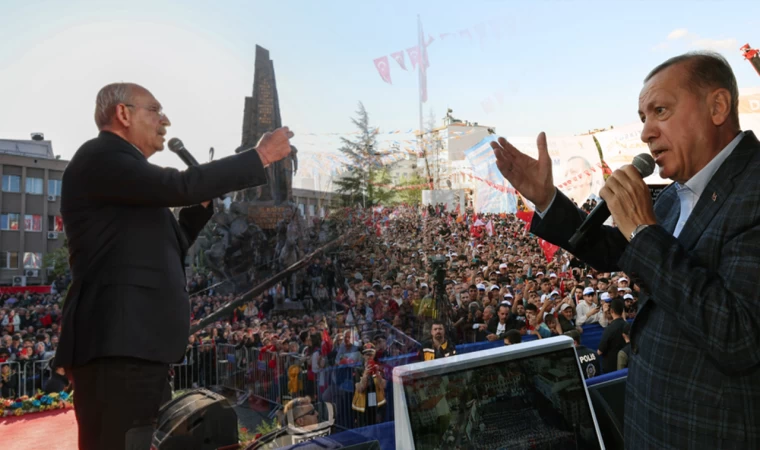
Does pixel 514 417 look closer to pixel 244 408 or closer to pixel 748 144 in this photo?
pixel 748 144

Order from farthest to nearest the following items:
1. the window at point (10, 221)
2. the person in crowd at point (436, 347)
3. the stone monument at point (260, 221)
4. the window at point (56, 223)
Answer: the person in crowd at point (436, 347), the window at point (10, 221), the stone monument at point (260, 221), the window at point (56, 223)

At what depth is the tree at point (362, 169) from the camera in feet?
7.47

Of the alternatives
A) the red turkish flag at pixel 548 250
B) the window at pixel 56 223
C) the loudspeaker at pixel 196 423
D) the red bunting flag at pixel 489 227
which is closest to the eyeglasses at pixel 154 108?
the window at pixel 56 223

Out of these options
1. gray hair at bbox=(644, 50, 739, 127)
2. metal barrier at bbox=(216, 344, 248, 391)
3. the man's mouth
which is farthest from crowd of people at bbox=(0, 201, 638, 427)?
gray hair at bbox=(644, 50, 739, 127)

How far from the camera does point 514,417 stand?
1.22 metres

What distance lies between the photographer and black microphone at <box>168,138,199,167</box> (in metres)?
1.38

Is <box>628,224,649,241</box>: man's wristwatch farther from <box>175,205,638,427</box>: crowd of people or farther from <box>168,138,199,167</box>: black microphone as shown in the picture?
<box>175,205,638,427</box>: crowd of people

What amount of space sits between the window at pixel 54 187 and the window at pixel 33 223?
0.73ft

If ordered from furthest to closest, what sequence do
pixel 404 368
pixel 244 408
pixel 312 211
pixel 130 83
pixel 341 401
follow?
pixel 341 401, pixel 312 211, pixel 244 408, pixel 130 83, pixel 404 368

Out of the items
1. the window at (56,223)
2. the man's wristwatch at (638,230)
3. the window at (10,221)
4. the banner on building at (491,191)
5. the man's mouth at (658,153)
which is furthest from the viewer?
the banner on building at (491,191)

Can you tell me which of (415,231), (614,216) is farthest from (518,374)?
(415,231)

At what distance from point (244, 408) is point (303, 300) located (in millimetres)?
570

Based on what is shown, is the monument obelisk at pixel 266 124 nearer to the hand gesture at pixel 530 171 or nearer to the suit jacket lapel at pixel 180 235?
the suit jacket lapel at pixel 180 235

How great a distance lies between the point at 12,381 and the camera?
2.63 metres
